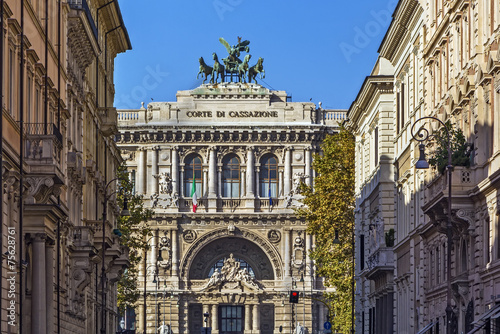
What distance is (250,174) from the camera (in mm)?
143500

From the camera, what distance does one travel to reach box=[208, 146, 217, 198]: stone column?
5630 inches

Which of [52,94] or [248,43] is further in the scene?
[248,43]

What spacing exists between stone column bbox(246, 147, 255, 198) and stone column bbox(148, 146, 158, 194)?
929 centimetres

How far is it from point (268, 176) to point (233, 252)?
28.2ft

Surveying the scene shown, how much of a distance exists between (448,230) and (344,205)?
1990 inches

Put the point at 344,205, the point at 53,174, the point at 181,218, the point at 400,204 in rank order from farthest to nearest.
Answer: the point at 181,218 → the point at 344,205 → the point at 400,204 → the point at 53,174

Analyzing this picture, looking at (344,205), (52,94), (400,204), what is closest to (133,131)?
(344,205)

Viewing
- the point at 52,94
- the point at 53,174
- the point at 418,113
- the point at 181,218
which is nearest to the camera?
the point at 53,174

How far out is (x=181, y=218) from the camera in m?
142

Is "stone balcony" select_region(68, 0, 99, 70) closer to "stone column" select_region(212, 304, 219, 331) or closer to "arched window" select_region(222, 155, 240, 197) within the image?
"stone column" select_region(212, 304, 219, 331)

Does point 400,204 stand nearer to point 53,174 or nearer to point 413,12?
point 413,12

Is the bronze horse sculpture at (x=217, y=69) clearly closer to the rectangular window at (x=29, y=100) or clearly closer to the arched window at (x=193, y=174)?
the arched window at (x=193, y=174)

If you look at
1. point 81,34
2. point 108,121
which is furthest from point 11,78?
point 108,121

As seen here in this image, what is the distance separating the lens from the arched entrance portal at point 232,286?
14100cm
